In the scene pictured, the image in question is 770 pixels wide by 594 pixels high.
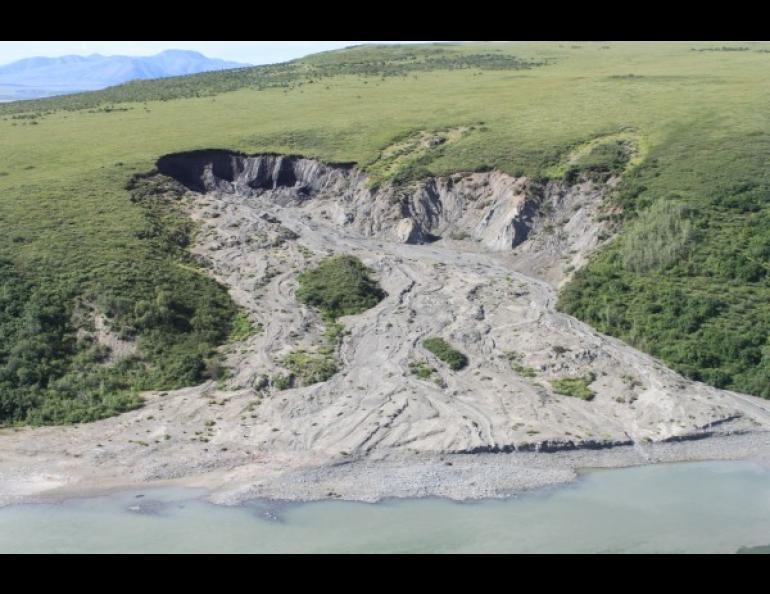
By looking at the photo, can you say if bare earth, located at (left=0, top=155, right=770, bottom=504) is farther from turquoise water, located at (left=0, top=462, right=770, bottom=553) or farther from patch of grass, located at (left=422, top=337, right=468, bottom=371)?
turquoise water, located at (left=0, top=462, right=770, bottom=553)

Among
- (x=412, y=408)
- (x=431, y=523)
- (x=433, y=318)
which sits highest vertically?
(x=433, y=318)

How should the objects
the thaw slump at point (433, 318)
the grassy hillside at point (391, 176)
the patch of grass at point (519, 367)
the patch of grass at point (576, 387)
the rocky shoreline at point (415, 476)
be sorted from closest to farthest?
the rocky shoreline at point (415, 476), the thaw slump at point (433, 318), the patch of grass at point (576, 387), the patch of grass at point (519, 367), the grassy hillside at point (391, 176)

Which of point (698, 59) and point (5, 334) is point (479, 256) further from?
point (698, 59)

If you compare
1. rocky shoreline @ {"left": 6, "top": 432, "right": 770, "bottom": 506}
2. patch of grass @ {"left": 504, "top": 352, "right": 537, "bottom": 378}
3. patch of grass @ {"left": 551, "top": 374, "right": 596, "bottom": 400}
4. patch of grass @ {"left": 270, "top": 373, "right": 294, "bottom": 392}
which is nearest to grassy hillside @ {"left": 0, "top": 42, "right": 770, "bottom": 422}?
patch of grass @ {"left": 270, "top": 373, "right": 294, "bottom": 392}

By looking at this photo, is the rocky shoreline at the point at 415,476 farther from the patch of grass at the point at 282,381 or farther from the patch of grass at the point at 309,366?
the patch of grass at the point at 309,366

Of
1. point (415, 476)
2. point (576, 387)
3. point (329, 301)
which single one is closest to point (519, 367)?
point (576, 387)

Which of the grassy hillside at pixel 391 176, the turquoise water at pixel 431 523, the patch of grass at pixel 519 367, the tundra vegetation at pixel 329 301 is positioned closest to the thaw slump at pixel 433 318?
the patch of grass at pixel 519 367

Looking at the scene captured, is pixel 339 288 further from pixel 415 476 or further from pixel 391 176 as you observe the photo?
pixel 415 476
